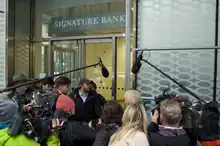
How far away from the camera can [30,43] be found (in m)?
6.26

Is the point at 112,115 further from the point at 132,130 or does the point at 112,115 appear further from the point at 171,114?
the point at 171,114

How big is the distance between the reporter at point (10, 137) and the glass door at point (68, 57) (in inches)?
137

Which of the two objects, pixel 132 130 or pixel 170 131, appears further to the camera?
pixel 170 131

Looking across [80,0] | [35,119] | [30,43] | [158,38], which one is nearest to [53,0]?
[80,0]

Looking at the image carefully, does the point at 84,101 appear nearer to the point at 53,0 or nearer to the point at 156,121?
the point at 156,121

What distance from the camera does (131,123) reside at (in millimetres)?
2021

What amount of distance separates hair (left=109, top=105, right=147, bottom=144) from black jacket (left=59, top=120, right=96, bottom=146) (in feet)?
1.26

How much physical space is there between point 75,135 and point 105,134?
356 millimetres

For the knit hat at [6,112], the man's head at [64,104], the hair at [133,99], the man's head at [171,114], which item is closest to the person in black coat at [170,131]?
the man's head at [171,114]

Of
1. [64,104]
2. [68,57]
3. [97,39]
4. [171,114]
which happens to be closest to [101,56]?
[97,39]

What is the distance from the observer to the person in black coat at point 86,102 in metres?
3.94

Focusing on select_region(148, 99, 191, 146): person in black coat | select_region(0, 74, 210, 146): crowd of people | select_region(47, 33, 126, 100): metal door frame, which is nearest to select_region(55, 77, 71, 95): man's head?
select_region(0, 74, 210, 146): crowd of people

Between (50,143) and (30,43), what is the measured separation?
443 cm

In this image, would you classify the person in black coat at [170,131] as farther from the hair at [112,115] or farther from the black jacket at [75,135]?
the black jacket at [75,135]
